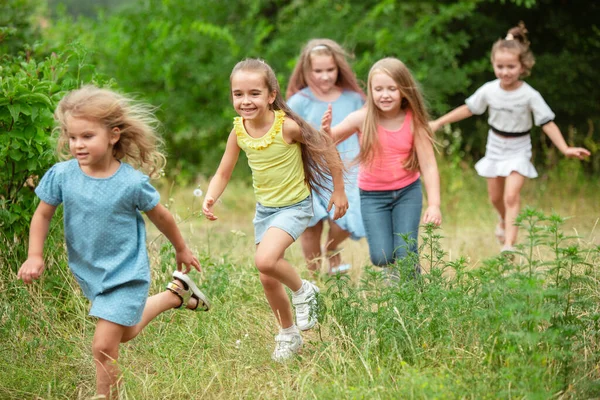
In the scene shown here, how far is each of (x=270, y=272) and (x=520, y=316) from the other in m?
1.30

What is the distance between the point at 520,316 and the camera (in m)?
3.18

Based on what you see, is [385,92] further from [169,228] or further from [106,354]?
[106,354]

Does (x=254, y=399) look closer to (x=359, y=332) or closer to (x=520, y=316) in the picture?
(x=359, y=332)

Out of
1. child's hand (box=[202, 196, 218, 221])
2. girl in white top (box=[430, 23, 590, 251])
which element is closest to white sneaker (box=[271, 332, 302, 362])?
child's hand (box=[202, 196, 218, 221])

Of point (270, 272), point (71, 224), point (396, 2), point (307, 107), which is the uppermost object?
point (396, 2)

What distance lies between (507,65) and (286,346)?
337cm

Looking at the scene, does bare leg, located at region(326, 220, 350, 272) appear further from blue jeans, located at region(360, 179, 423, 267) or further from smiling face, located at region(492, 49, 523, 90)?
smiling face, located at region(492, 49, 523, 90)

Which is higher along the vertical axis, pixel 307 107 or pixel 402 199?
pixel 307 107

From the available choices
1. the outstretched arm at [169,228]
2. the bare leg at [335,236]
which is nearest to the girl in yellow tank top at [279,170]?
the outstretched arm at [169,228]

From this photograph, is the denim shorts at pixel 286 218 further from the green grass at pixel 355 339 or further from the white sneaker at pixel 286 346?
the white sneaker at pixel 286 346

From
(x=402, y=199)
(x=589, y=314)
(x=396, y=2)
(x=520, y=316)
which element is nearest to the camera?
(x=520, y=316)

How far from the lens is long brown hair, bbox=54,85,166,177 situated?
3596 millimetres

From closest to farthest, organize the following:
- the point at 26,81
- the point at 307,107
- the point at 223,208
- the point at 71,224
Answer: the point at 71,224
the point at 26,81
the point at 307,107
the point at 223,208

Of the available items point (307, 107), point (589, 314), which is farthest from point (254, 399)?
point (307, 107)
